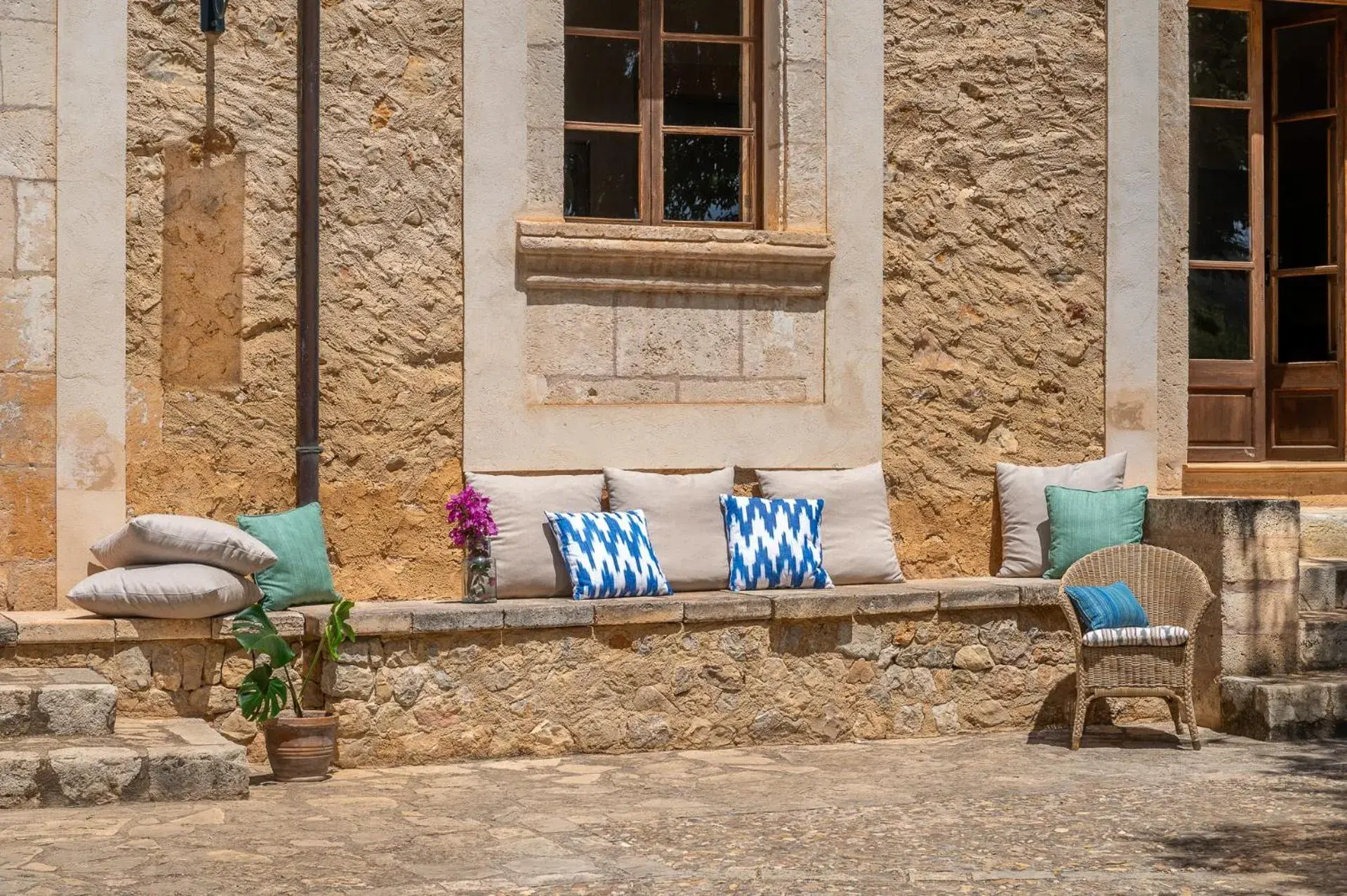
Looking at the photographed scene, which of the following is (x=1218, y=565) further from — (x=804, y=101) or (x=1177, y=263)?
(x=804, y=101)

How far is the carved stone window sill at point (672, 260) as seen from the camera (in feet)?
23.8

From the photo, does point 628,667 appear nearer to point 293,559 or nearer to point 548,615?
point 548,615

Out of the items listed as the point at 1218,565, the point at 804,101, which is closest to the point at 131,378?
the point at 804,101

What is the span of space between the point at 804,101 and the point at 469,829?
12.2ft

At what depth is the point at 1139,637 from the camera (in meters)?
6.72

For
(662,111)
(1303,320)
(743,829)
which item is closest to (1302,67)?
(1303,320)

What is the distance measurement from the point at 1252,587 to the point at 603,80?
338cm

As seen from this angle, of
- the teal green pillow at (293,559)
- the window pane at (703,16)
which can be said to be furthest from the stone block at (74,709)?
the window pane at (703,16)

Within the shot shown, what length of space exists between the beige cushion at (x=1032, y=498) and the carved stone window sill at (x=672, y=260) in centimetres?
121

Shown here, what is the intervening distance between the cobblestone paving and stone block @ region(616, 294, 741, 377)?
66.3 inches

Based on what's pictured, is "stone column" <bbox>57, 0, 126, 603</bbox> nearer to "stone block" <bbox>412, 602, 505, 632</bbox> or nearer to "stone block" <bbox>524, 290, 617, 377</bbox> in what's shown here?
"stone block" <bbox>412, 602, 505, 632</bbox>

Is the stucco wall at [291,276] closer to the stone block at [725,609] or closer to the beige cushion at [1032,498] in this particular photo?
the stone block at [725,609]

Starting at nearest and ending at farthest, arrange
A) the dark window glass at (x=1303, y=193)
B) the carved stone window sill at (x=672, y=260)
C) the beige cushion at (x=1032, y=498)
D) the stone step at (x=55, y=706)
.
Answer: the stone step at (x=55, y=706) < the carved stone window sill at (x=672, y=260) < the beige cushion at (x=1032, y=498) < the dark window glass at (x=1303, y=193)

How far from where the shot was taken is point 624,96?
25.0 feet
